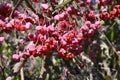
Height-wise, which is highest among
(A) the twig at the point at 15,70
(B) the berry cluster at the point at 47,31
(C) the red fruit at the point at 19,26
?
(C) the red fruit at the point at 19,26

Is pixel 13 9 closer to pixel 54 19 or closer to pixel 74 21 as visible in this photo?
pixel 54 19

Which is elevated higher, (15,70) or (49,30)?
(49,30)

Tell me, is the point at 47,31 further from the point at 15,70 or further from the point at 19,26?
the point at 15,70

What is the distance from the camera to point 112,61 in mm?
4141

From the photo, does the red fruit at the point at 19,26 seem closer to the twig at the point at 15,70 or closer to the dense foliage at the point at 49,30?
the dense foliage at the point at 49,30

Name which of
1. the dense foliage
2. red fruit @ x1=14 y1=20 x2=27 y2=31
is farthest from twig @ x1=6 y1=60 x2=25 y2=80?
red fruit @ x1=14 y1=20 x2=27 y2=31

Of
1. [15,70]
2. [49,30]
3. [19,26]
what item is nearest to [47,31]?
[49,30]

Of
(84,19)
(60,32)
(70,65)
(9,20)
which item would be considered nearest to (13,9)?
(9,20)

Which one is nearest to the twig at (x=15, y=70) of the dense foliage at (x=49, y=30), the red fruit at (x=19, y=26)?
the dense foliage at (x=49, y=30)

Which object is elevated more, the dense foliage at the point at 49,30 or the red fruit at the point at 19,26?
the red fruit at the point at 19,26

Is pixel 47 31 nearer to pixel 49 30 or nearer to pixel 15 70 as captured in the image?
pixel 49 30

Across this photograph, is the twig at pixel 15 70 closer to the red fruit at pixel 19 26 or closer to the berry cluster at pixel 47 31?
the berry cluster at pixel 47 31

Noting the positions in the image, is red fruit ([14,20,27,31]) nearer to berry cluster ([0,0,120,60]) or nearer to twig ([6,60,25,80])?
berry cluster ([0,0,120,60])

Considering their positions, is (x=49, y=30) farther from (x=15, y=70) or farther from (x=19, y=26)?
(x=15, y=70)
